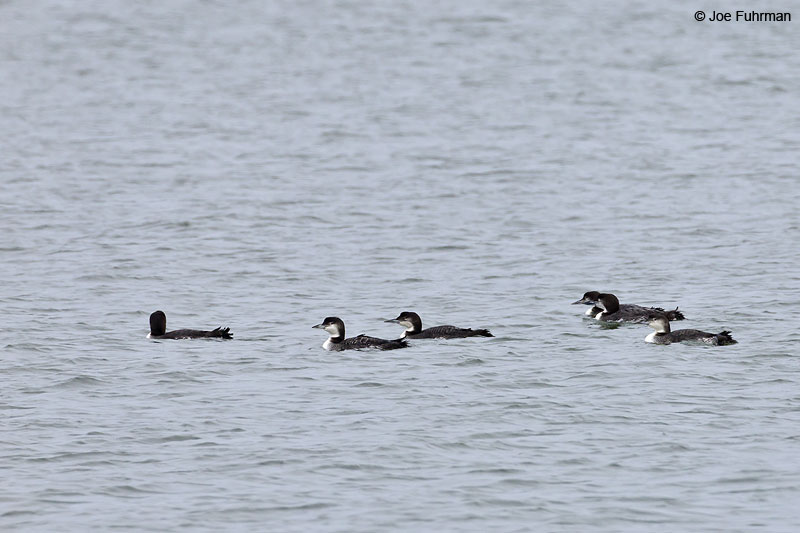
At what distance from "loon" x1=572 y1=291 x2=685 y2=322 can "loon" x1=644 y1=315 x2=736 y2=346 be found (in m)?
0.76

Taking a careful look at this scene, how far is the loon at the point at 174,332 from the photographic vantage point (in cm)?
1794

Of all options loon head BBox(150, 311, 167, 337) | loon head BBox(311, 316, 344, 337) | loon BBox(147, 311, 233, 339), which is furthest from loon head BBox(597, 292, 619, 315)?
loon head BBox(150, 311, 167, 337)

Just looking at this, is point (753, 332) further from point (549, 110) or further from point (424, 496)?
point (549, 110)

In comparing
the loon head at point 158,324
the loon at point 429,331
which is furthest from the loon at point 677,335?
the loon head at point 158,324

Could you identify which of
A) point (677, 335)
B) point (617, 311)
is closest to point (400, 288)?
point (617, 311)

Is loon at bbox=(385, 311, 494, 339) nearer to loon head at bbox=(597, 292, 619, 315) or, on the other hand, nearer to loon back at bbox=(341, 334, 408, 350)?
loon back at bbox=(341, 334, 408, 350)

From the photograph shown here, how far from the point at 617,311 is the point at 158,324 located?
6407 millimetres

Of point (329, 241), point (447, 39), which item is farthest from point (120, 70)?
point (329, 241)

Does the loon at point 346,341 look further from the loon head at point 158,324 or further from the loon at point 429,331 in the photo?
the loon head at point 158,324

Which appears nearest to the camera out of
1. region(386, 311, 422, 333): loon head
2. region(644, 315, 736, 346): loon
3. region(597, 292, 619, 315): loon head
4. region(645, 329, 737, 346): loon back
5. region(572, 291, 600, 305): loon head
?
region(645, 329, 737, 346): loon back

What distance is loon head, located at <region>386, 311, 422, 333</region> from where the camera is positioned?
17875 mm

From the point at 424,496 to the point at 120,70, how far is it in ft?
140

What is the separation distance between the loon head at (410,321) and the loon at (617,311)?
274 cm

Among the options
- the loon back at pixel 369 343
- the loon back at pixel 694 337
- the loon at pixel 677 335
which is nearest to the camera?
the loon back at pixel 694 337
